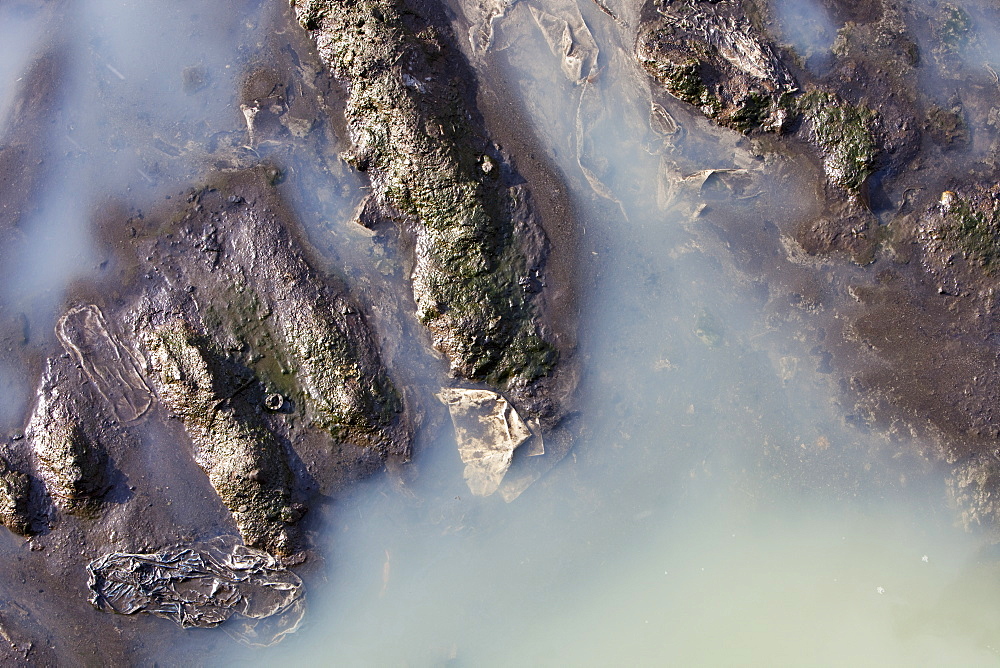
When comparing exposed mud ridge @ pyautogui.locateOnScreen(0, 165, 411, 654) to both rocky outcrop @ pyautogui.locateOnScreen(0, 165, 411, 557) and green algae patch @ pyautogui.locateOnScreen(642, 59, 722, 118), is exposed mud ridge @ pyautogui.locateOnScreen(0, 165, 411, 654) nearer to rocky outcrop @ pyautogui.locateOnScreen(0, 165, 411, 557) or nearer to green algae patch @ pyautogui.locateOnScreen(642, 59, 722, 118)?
rocky outcrop @ pyautogui.locateOnScreen(0, 165, 411, 557)

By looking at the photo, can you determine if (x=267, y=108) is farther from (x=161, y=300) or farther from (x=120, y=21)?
(x=161, y=300)

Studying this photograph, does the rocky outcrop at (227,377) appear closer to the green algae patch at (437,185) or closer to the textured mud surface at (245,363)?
the textured mud surface at (245,363)

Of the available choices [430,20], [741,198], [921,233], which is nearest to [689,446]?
[741,198]

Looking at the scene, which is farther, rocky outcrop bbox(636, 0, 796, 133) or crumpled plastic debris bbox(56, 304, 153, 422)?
rocky outcrop bbox(636, 0, 796, 133)

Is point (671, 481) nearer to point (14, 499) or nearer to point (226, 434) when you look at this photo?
point (226, 434)

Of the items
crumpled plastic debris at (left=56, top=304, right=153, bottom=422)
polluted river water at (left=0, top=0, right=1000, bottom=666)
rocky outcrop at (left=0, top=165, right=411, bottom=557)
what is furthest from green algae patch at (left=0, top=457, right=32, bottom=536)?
polluted river water at (left=0, top=0, right=1000, bottom=666)
